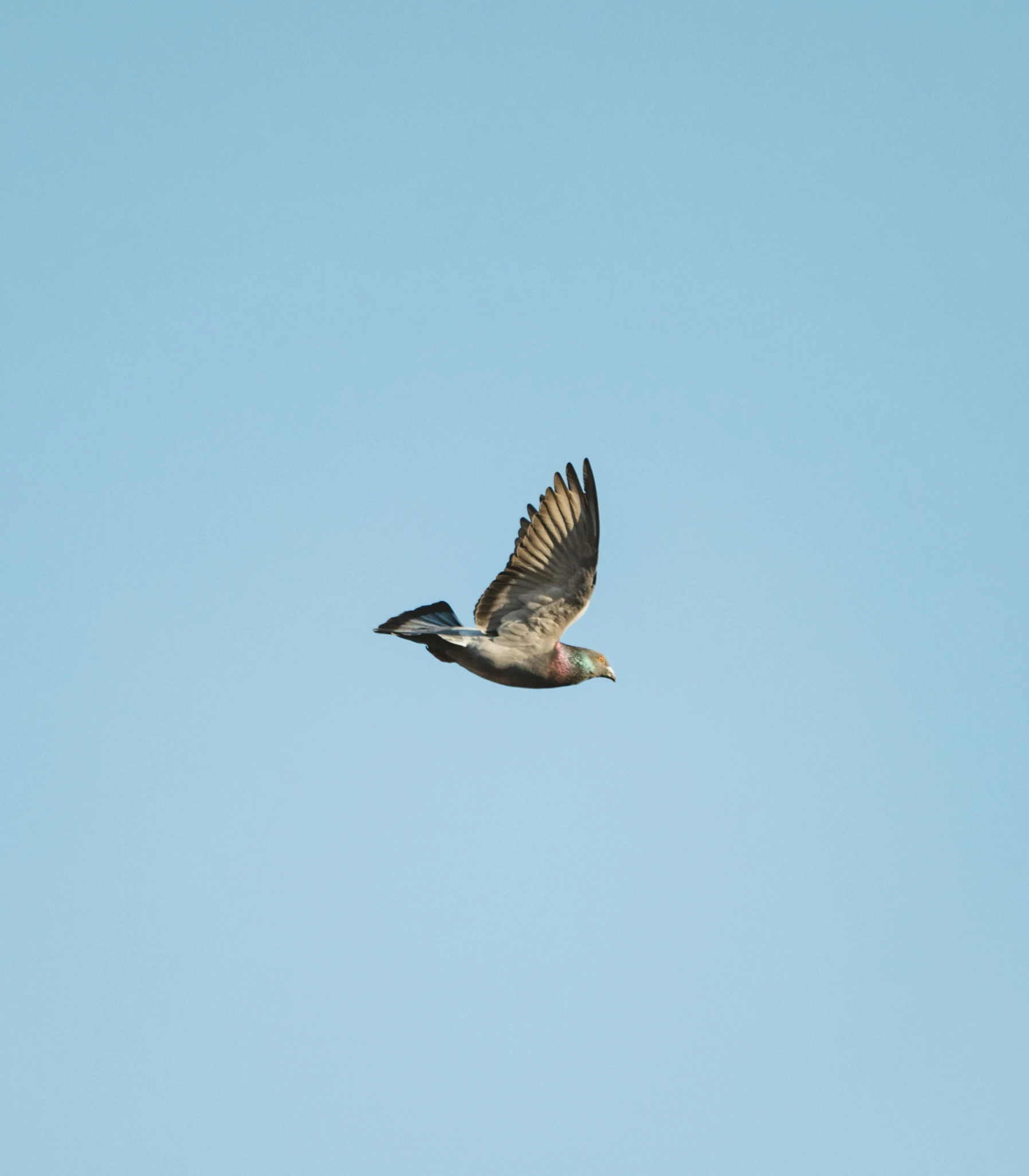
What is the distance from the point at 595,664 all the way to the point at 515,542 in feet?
7.48

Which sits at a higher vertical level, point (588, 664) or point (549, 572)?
point (549, 572)

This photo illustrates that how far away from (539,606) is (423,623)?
1825mm

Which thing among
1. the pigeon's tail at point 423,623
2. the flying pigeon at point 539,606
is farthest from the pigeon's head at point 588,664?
the pigeon's tail at point 423,623

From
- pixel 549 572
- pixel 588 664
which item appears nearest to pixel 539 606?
pixel 549 572

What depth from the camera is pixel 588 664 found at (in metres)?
26.2

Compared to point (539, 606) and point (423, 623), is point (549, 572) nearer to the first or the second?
point (539, 606)

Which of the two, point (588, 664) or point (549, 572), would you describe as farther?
point (588, 664)

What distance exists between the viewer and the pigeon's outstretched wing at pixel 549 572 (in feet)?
81.9

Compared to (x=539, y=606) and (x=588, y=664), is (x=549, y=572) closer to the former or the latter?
(x=539, y=606)

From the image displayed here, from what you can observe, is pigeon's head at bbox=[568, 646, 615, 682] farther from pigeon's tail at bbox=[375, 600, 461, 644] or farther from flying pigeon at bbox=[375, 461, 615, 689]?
pigeon's tail at bbox=[375, 600, 461, 644]

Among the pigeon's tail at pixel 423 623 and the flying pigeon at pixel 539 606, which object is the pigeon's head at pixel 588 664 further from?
the pigeon's tail at pixel 423 623

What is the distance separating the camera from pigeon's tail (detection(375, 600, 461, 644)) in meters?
25.7

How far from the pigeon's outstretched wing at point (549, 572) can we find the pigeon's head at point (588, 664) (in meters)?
0.55

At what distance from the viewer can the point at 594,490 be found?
24.8 meters
